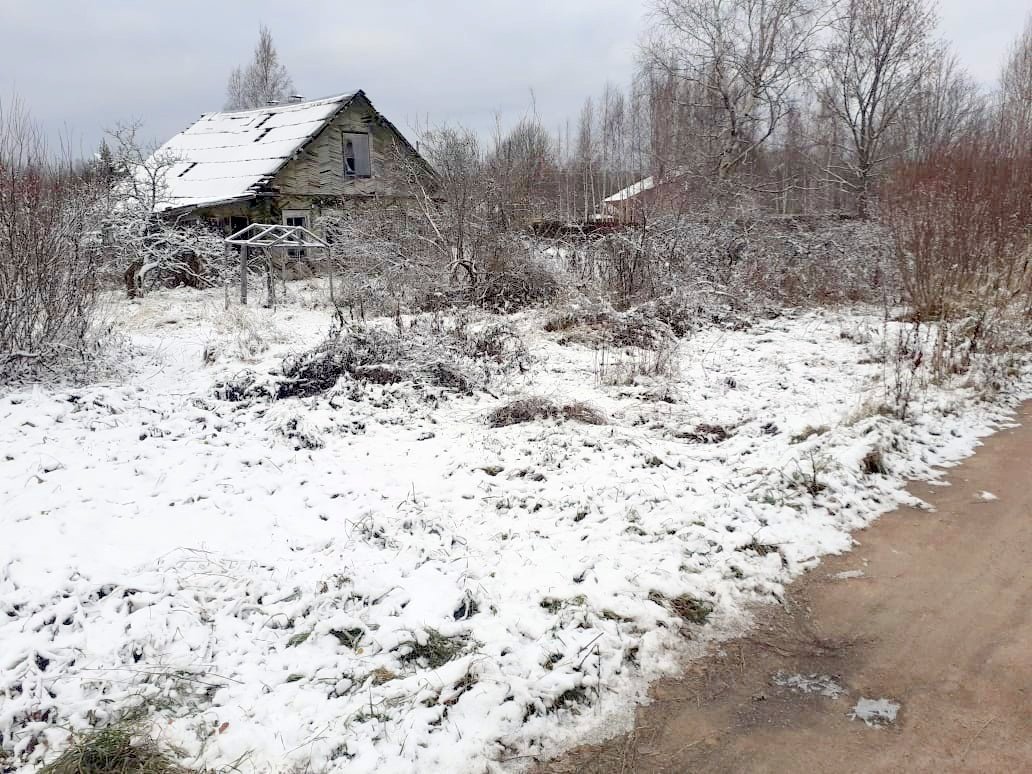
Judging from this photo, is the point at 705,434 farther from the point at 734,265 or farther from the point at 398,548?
the point at 734,265

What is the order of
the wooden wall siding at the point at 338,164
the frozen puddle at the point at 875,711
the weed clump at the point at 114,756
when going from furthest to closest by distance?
the wooden wall siding at the point at 338,164, the frozen puddle at the point at 875,711, the weed clump at the point at 114,756

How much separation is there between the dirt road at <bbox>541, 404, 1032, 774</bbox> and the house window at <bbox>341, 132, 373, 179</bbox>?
1925 centimetres

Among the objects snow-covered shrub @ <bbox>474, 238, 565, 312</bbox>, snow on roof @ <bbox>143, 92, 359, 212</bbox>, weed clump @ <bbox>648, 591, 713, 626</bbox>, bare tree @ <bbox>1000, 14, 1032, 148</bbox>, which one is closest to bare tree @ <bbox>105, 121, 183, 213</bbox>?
snow on roof @ <bbox>143, 92, 359, 212</bbox>

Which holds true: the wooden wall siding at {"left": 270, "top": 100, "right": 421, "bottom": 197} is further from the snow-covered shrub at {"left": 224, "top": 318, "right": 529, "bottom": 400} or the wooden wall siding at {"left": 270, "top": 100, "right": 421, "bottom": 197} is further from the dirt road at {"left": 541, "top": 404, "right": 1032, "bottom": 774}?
the dirt road at {"left": 541, "top": 404, "right": 1032, "bottom": 774}

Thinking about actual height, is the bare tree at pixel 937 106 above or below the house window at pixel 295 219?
above

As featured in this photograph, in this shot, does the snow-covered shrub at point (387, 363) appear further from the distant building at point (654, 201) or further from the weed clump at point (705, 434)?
the distant building at point (654, 201)

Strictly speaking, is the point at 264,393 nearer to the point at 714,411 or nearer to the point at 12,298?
the point at 12,298

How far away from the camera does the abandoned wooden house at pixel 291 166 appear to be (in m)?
18.2

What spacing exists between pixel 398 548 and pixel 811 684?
8.03 ft

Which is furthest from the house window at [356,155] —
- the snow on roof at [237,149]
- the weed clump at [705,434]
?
the weed clump at [705,434]

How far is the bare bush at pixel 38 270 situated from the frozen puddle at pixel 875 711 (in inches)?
310

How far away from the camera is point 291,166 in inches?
747

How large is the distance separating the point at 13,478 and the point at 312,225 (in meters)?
15.7

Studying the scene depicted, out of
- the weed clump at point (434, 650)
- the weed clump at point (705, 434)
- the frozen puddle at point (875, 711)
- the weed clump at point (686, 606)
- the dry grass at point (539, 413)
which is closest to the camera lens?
the frozen puddle at point (875, 711)
